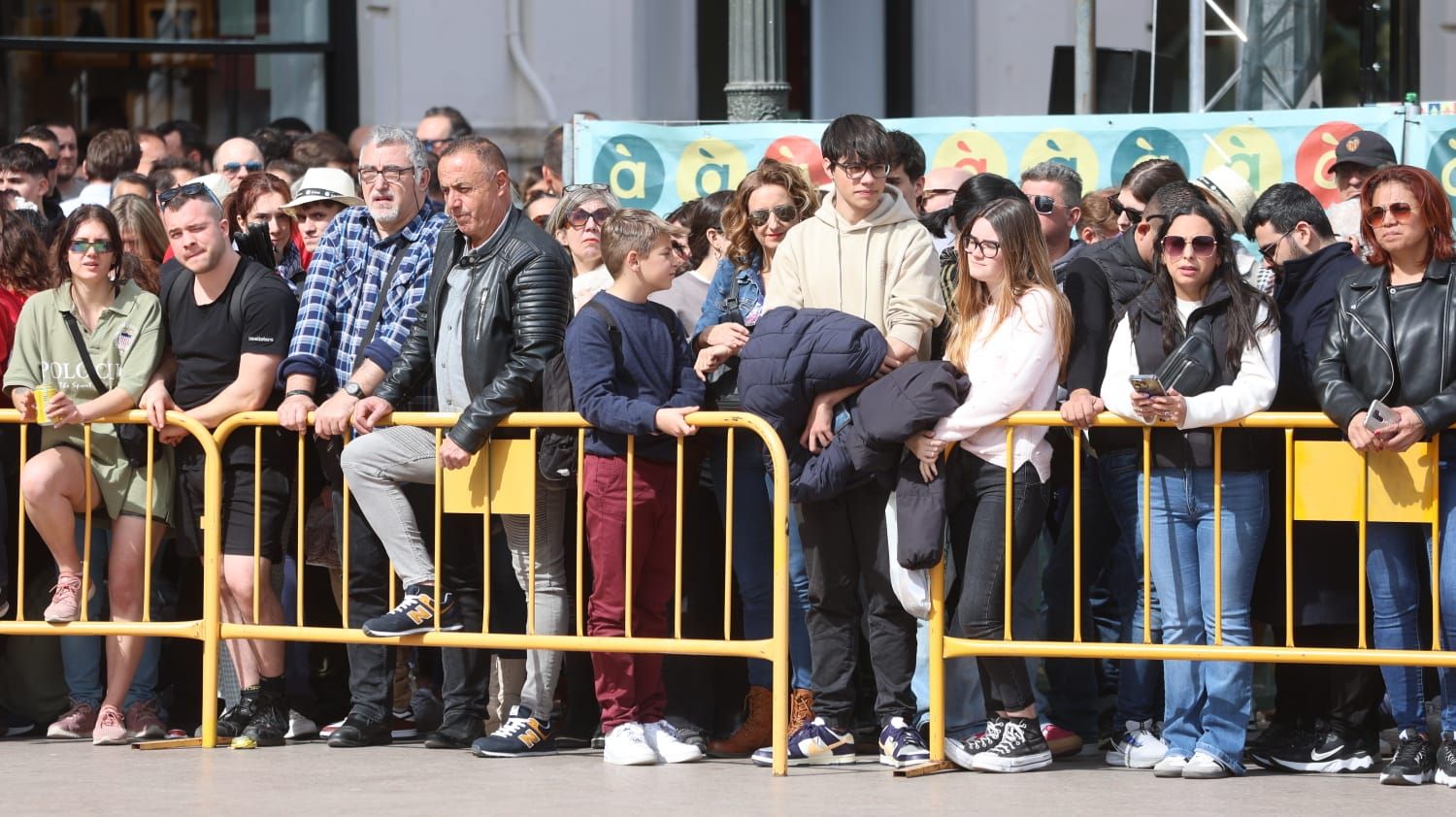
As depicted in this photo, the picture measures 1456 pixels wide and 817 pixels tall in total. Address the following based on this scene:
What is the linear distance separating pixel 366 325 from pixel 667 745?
190 centimetres

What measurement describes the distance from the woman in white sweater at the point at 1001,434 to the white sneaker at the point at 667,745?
0.92 meters

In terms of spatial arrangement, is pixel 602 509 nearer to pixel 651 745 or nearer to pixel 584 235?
pixel 651 745

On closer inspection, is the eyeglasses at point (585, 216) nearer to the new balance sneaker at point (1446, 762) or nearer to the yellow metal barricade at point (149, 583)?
the yellow metal barricade at point (149, 583)

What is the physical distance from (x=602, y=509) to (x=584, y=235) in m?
1.45

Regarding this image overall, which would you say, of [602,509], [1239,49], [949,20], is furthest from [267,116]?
[602,509]

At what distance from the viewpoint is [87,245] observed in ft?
26.6

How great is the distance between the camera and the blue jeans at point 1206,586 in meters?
7.29

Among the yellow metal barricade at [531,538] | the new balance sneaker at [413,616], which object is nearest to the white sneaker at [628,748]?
the yellow metal barricade at [531,538]

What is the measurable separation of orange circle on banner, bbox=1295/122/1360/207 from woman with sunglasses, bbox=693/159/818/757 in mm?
3418

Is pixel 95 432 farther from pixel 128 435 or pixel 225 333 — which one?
pixel 225 333

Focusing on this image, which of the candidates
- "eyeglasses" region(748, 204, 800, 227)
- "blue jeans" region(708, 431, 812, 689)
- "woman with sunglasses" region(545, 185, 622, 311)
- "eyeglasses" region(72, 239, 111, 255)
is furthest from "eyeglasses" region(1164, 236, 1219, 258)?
"eyeglasses" region(72, 239, 111, 255)

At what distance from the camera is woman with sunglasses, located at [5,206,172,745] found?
26.5 ft

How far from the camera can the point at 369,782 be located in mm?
7320

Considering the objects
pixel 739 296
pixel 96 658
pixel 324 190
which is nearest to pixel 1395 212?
pixel 739 296
